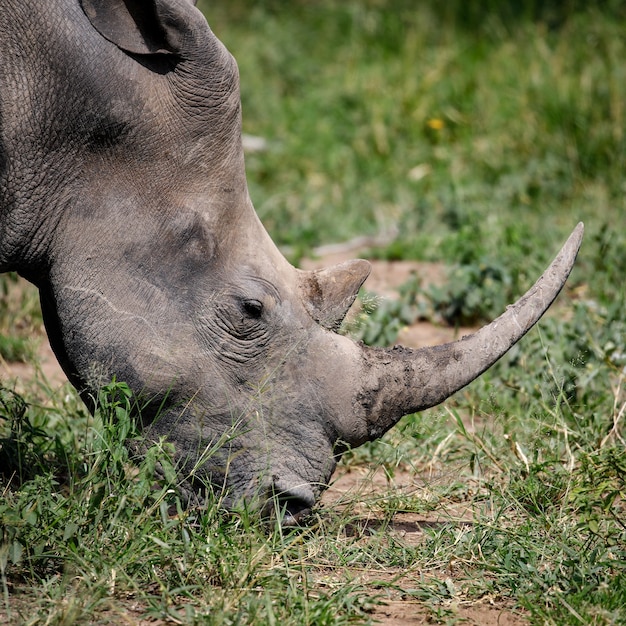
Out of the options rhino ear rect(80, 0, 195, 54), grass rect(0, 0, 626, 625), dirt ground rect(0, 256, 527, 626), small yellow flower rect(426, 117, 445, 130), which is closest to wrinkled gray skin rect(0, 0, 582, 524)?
rhino ear rect(80, 0, 195, 54)

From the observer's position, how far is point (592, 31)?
820 cm

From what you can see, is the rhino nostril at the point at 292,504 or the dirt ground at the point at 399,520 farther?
the rhino nostril at the point at 292,504

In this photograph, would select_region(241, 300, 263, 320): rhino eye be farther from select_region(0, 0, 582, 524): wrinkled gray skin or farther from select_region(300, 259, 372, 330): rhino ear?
select_region(300, 259, 372, 330): rhino ear

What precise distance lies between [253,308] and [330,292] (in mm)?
286

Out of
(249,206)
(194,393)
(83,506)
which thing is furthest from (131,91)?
(83,506)

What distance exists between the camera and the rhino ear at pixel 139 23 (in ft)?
10.3

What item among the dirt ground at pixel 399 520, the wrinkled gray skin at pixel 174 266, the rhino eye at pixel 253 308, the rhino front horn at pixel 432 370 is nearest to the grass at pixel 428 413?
the dirt ground at pixel 399 520

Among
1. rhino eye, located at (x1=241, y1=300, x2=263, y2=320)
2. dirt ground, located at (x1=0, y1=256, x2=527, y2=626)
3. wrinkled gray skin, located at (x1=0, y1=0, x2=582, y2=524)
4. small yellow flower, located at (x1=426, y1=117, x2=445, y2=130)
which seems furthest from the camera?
small yellow flower, located at (x1=426, y1=117, x2=445, y2=130)

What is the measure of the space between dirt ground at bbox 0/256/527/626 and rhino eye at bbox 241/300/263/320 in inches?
26.3

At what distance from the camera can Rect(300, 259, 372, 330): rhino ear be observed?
341 cm

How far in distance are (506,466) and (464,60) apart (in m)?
5.35

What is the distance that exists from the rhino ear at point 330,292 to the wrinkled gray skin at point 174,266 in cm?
7

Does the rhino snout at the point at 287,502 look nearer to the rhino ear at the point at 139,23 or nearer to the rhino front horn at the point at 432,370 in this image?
the rhino front horn at the point at 432,370

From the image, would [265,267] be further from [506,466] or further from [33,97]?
[506,466]
